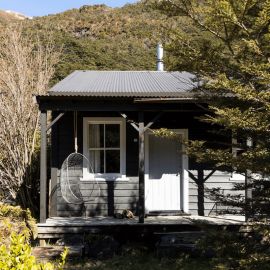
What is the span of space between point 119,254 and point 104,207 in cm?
219

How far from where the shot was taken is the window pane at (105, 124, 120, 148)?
37.1ft

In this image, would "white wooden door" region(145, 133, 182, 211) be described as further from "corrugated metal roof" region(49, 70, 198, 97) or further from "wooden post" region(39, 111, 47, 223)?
"wooden post" region(39, 111, 47, 223)

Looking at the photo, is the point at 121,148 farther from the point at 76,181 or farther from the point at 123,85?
the point at 123,85

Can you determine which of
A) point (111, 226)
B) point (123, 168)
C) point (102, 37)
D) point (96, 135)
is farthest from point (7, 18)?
point (111, 226)

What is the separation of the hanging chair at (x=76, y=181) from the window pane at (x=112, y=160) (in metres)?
0.42

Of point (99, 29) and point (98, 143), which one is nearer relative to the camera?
point (98, 143)

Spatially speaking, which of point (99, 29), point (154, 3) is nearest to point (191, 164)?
point (154, 3)

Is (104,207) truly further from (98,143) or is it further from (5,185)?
(5,185)

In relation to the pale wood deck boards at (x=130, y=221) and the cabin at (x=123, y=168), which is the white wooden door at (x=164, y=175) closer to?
the cabin at (x=123, y=168)

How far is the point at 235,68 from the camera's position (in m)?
5.73

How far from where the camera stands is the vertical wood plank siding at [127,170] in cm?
1112

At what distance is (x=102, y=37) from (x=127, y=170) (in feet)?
97.8

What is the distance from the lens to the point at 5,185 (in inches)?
486

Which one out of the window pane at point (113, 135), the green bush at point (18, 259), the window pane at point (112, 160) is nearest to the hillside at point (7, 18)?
the window pane at point (113, 135)
